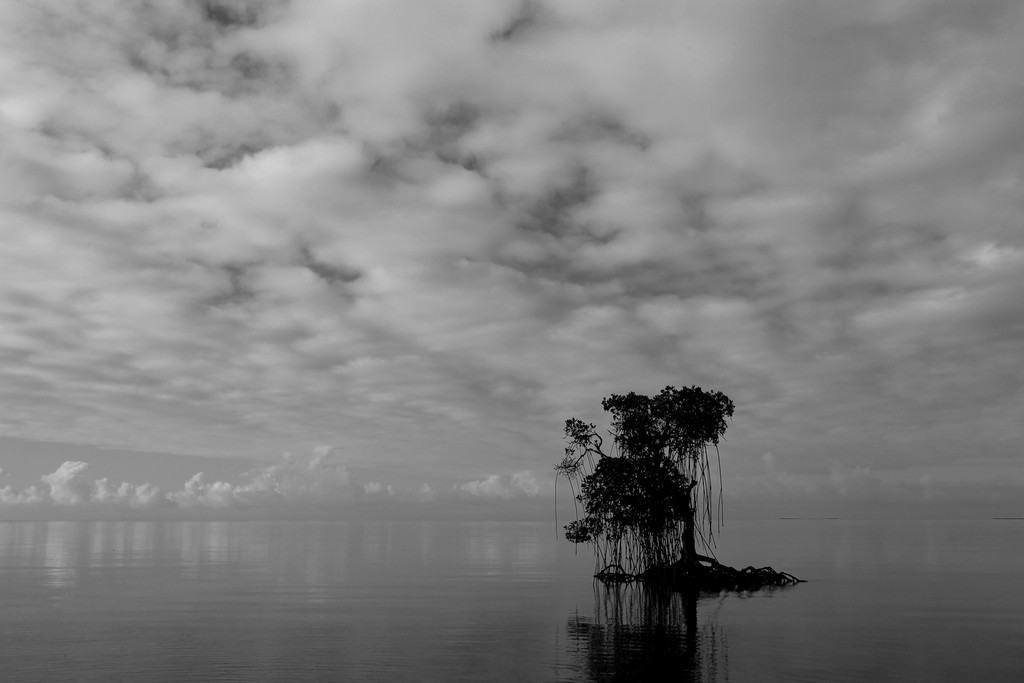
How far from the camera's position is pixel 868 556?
4899 inches

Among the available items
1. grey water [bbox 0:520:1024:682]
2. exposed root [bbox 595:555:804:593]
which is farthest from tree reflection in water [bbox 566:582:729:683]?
exposed root [bbox 595:555:804:593]

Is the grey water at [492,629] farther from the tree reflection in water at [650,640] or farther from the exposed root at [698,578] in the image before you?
the exposed root at [698,578]

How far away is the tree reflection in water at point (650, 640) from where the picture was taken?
3431cm

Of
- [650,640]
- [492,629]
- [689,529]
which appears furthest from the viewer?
[689,529]

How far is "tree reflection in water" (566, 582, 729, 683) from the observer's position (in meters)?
34.3

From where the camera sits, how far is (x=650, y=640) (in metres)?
41.8

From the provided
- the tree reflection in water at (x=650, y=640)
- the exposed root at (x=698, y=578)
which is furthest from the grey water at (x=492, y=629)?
the exposed root at (x=698, y=578)

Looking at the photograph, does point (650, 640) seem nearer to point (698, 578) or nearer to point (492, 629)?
point (492, 629)

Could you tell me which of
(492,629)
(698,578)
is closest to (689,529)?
(698,578)

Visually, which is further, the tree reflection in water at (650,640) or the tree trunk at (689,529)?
the tree trunk at (689,529)

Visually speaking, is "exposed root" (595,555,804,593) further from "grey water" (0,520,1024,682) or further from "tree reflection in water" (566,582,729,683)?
"tree reflection in water" (566,582,729,683)

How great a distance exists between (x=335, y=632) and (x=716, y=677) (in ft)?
70.4

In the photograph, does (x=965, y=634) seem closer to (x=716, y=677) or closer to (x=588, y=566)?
(x=716, y=677)

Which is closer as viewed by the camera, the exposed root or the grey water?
the grey water
